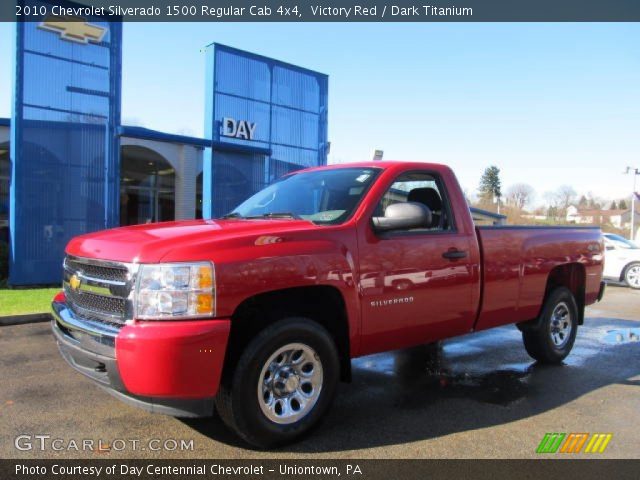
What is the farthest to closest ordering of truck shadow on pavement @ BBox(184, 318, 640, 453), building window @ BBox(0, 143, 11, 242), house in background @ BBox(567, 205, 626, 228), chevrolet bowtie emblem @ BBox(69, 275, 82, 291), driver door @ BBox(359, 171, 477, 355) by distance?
1. house in background @ BBox(567, 205, 626, 228)
2. building window @ BBox(0, 143, 11, 242)
3. driver door @ BBox(359, 171, 477, 355)
4. truck shadow on pavement @ BBox(184, 318, 640, 453)
5. chevrolet bowtie emblem @ BBox(69, 275, 82, 291)

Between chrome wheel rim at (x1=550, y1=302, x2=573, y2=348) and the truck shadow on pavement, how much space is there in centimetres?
29

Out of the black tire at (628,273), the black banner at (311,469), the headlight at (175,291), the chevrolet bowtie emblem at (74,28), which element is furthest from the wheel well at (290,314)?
the black tire at (628,273)

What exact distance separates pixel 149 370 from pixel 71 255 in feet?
4.60

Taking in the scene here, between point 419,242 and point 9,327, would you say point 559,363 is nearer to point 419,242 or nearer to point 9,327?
point 419,242

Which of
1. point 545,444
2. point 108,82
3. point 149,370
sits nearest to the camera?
point 149,370

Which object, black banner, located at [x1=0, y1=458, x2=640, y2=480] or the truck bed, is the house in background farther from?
black banner, located at [x1=0, y1=458, x2=640, y2=480]

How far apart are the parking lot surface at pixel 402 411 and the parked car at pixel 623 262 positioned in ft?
33.2

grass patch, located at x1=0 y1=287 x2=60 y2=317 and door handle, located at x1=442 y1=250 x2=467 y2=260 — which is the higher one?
door handle, located at x1=442 y1=250 x2=467 y2=260

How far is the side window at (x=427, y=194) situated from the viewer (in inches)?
184

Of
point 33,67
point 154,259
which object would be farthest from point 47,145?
point 154,259

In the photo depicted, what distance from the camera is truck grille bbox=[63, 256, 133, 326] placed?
3260mm

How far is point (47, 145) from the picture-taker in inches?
461

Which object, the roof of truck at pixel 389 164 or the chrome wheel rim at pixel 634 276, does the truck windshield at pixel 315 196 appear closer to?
the roof of truck at pixel 389 164

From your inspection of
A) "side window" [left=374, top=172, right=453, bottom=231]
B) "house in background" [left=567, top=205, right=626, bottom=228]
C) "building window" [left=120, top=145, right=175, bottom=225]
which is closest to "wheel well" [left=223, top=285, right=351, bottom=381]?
"side window" [left=374, top=172, right=453, bottom=231]
